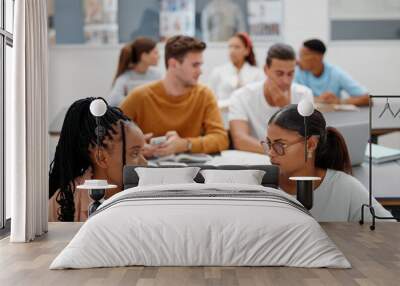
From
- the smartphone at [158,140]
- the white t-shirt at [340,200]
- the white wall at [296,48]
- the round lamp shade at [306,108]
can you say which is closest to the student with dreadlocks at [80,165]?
the smartphone at [158,140]

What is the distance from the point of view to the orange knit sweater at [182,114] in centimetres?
693

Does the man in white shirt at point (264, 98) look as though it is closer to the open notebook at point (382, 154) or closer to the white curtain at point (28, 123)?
the open notebook at point (382, 154)

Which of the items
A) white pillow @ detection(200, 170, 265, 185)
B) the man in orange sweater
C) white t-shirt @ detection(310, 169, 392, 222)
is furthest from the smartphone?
white t-shirt @ detection(310, 169, 392, 222)

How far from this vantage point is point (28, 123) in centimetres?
539

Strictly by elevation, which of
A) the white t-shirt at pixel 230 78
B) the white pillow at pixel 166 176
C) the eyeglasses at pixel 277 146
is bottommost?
the white pillow at pixel 166 176

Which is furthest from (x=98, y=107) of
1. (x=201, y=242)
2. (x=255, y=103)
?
(x=201, y=242)

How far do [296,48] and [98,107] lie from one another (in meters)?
2.22

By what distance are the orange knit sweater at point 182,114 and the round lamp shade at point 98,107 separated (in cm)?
67

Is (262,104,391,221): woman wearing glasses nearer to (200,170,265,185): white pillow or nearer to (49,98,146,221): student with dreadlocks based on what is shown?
(200,170,265,185): white pillow

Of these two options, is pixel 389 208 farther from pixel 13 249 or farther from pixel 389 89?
pixel 13 249

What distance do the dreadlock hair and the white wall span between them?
568 millimetres

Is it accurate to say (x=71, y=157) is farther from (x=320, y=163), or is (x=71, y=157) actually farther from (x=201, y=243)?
(x=201, y=243)

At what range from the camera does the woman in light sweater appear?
706 cm

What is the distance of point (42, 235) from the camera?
572 centimetres
